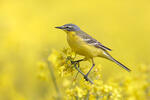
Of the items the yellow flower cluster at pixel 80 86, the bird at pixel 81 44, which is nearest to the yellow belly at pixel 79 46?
the bird at pixel 81 44

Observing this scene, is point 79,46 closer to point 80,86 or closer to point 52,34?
point 80,86

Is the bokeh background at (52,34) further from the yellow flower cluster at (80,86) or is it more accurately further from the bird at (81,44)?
the yellow flower cluster at (80,86)

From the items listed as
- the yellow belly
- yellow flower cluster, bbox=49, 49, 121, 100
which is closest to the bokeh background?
the yellow belly

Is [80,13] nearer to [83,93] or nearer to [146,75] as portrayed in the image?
[146,75]

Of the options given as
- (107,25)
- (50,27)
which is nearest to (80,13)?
(107,25)

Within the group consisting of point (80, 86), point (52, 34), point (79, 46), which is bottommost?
point (52, 34)

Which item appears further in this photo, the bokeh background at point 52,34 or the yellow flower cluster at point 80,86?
the bokeh background at point 52,34

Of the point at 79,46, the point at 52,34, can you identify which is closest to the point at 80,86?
the point at 79,46
